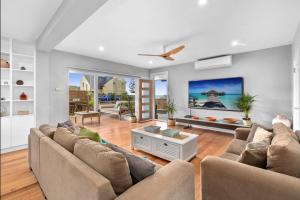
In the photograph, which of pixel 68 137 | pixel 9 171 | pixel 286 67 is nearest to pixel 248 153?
pixel 68 137

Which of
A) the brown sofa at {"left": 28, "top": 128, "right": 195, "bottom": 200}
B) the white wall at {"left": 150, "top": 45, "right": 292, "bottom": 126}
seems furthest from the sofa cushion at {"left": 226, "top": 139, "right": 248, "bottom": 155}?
the white wall at {"left": 150, "top": 45, "right": 292, "bottom": 126}

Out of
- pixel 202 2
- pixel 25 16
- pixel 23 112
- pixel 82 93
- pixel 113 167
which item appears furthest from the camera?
pixel 82 93

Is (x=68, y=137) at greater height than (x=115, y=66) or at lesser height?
lesser

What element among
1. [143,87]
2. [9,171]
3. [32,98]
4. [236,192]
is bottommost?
[9,171]

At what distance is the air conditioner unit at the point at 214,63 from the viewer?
14.6ft

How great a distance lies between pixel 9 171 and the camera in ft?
7.64

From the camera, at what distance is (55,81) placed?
4.18 m

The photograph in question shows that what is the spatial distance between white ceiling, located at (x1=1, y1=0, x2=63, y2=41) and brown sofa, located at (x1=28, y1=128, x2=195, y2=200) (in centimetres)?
200

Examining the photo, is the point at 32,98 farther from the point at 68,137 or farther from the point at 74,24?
the point at 68,137

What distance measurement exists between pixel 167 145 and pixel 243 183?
156 centimetres

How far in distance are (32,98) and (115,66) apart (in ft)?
9.40

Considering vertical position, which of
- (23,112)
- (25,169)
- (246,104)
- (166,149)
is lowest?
(25,169)

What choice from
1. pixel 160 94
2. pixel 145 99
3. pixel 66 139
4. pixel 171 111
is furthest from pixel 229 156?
pixel 145 99

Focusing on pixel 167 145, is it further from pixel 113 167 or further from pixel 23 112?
pixel 23 112
